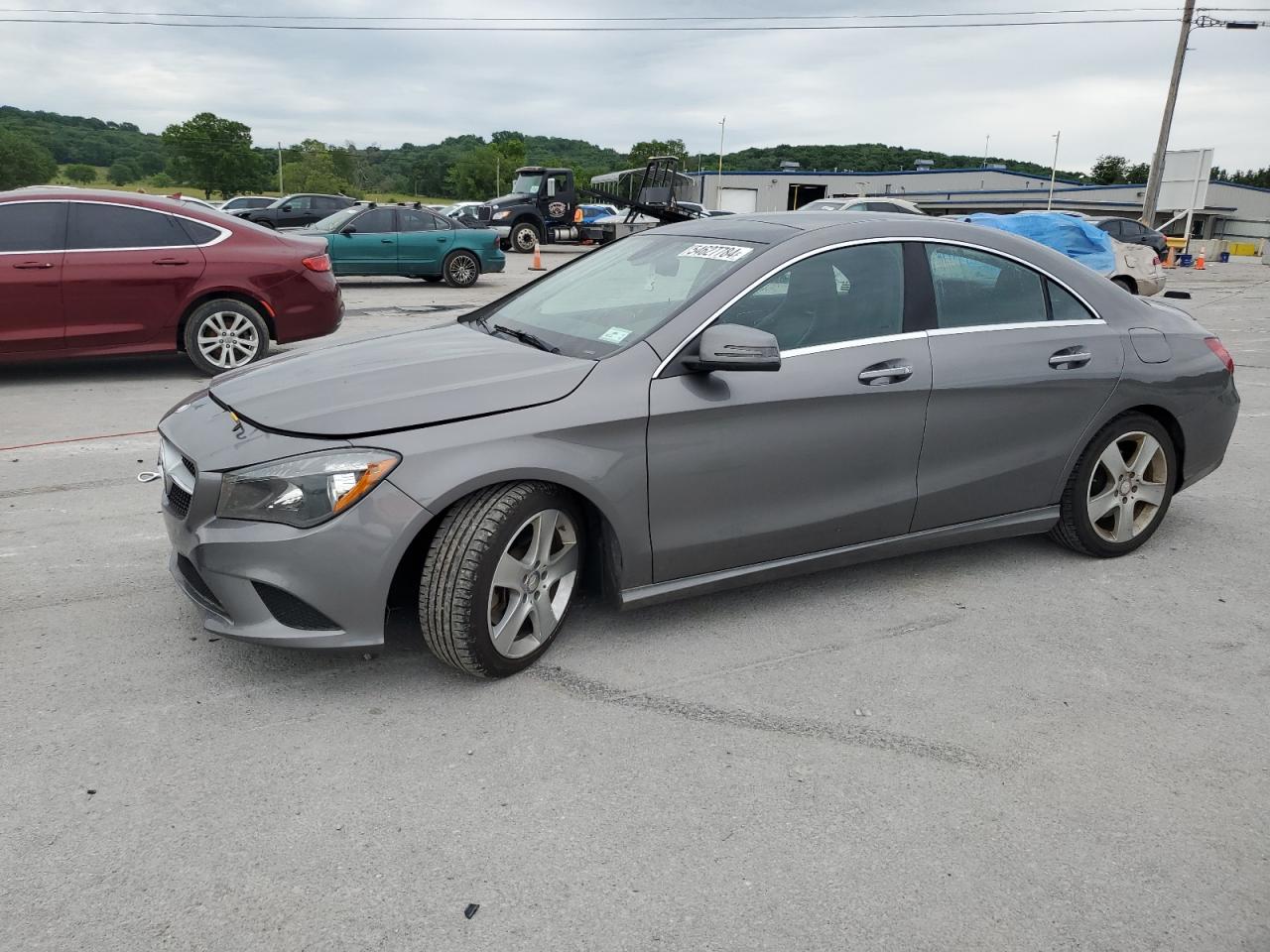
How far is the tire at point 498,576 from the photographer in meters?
3.16

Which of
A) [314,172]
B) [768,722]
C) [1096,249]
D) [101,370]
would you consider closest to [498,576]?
[768,722]

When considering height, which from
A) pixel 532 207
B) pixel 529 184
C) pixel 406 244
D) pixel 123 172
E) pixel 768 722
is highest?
pixel 123 172

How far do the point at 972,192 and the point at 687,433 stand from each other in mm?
71547

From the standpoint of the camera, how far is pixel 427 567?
125 inches

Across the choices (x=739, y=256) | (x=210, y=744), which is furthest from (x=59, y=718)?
(x=739, y=256)

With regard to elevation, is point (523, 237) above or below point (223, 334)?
above

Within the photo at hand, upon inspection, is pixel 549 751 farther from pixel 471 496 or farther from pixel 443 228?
pixel 443 228

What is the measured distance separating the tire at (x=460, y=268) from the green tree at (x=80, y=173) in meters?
62.2

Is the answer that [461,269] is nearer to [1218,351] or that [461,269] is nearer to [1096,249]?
[1096,249]

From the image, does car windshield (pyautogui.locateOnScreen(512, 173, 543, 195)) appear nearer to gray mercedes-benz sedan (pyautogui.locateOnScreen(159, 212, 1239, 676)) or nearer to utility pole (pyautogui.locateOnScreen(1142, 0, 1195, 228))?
utility pole (pyautogui.locateOnScreen(1142, 0, 1195, 228))

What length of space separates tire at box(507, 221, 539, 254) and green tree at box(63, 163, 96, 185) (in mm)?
53121

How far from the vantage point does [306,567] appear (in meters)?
3.03

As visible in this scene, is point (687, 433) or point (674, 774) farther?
point (687, 433)

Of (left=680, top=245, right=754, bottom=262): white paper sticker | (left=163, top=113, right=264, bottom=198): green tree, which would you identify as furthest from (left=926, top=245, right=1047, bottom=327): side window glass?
(left=163, top=113, right=264, bottom=198): green tree
